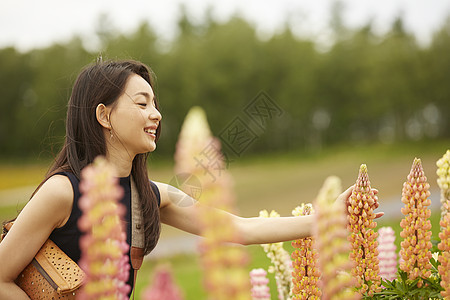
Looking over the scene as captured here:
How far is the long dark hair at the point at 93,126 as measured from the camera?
282cm

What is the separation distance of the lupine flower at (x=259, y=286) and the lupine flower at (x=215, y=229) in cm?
215

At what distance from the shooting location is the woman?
2.38 m

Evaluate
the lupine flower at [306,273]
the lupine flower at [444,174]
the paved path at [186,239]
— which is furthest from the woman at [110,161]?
the paved path at [186,239]

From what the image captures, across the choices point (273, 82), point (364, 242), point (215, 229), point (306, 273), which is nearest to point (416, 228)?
point (364, 242)

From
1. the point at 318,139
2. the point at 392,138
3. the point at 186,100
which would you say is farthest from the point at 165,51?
the point at 392,138

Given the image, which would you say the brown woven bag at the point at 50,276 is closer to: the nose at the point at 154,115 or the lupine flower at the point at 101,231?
the nose at the point at 154,115

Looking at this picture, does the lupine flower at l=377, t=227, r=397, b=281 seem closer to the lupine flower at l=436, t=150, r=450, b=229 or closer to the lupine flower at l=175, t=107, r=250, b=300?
the lupine flower at l=436, t=150, r=450, b=229

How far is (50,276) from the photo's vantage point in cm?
232

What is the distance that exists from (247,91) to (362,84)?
1041cm

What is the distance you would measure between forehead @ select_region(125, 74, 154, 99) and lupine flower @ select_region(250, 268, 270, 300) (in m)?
1.37

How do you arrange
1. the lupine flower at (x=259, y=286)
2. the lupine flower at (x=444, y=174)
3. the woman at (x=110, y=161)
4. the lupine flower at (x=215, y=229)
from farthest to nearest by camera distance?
the lupine flower at (x=259, y=286), the lupine flower at (x=444, y=174), the woman at (x=110, y=161), the lupine flower at (x=215, y=229)

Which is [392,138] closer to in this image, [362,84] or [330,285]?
[362,84]

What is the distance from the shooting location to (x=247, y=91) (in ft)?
151

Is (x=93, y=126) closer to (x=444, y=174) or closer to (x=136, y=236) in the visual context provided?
(x=136, y=236)
